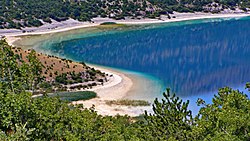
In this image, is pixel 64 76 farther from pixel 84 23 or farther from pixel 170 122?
pixel 84 23

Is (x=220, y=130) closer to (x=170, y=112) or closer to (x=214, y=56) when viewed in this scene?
(x=170, y=112)

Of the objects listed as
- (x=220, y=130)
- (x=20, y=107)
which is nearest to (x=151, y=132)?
(x=220, y=130)

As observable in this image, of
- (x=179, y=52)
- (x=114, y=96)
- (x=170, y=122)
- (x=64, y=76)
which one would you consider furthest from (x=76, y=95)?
(x=179, y=52)

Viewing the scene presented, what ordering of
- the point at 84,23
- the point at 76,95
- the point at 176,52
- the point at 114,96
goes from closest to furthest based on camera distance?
the point at 76,95 → the point at 114,96 → the point at 176,52 → the point at 84,23

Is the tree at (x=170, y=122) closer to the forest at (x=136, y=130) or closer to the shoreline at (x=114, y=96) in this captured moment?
the forest at (x=136, y=130)

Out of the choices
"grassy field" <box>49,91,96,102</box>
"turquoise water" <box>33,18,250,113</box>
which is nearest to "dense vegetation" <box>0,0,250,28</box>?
"turquoise water" <box>33,18,250,113</box>
